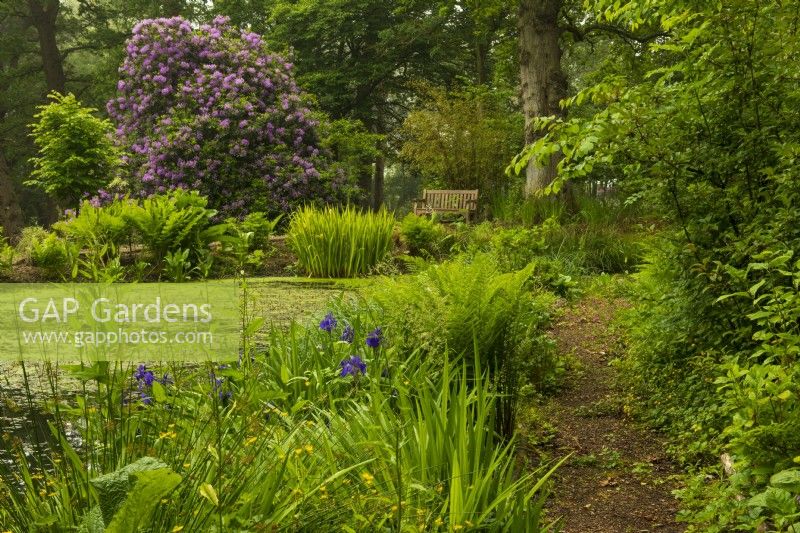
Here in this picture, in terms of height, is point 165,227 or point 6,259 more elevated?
point 165,227

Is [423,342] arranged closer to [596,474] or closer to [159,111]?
[596,474]

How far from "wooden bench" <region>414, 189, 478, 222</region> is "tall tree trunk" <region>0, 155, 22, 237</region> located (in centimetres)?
1175

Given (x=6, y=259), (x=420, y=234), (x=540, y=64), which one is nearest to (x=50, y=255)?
(x=6, y=259)

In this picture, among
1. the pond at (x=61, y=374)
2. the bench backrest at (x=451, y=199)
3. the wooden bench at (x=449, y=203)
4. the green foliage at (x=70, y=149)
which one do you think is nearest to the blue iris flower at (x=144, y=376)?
the pond at (x=61, y=374)

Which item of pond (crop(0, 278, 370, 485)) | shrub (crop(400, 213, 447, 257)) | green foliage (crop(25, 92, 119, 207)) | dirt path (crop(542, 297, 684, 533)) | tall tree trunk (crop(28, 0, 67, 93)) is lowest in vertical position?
dirt path (crop(542, 297, 684, 533))

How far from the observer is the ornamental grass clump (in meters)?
8.44

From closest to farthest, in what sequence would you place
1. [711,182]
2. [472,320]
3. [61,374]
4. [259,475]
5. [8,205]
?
[259,475]
[711,182]
[472,320]
[61,374]
[8,205]

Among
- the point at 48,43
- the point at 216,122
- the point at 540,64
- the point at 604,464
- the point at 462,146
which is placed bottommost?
the point at 604,464

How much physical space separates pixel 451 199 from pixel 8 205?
12.8m

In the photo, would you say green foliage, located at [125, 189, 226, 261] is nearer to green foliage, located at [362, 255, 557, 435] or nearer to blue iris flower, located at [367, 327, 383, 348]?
green foliage, located at [362, 255, 557, 435]

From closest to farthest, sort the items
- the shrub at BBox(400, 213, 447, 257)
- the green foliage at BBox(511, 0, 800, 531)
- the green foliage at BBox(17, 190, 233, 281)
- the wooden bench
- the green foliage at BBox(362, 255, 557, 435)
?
1. the green foliage at BBox(511, 0, 800, 531)
2. the green foliage at BBox(362, 255, 557, 435)
3. the green foliage at BBox(17, 190, 233, 281)
4. the shrub at BBox(400, 213, 447, 257)
5. the wooden bench

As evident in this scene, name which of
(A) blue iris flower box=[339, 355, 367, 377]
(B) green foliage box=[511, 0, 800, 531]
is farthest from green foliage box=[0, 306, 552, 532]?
(B) green foliage box=[511, 0, 800, 531]

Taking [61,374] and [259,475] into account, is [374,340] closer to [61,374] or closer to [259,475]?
[259,475]

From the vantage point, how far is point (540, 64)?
11383 millimetres
